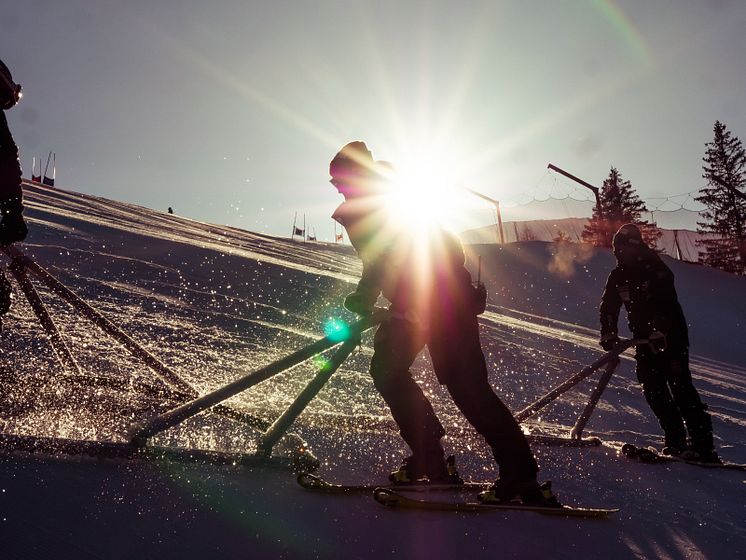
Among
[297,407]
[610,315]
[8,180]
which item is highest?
[8,180]

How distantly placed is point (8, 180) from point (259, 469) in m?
2.05

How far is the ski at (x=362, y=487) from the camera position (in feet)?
7.38

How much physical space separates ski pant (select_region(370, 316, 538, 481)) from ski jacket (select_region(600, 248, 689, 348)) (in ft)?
7.59

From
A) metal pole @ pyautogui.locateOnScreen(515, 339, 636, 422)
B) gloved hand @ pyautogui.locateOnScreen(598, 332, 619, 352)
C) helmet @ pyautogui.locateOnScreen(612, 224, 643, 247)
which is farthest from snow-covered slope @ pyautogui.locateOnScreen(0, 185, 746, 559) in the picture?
helmet @ pyautogui.locateOnScreen(612, 224, 643, 247)

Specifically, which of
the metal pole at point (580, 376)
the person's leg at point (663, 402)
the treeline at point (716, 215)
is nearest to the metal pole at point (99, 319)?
the metal pole at point (580, 376)

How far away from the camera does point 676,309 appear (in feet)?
14.1

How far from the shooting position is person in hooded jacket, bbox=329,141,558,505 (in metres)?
2.40

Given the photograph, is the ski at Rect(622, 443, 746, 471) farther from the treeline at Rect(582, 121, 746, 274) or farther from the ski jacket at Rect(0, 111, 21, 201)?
the treeline at Rect(582, 121, 746, 274)

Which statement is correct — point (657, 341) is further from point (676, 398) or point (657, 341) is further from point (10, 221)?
point (10, 221)

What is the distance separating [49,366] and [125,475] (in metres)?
2.06

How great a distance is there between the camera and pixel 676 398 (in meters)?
4.21

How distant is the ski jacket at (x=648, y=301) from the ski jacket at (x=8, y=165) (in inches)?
169

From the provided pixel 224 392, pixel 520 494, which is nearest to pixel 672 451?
pixel 520 494

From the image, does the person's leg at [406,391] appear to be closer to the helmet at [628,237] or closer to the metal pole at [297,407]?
the metal pole at [297,407]
